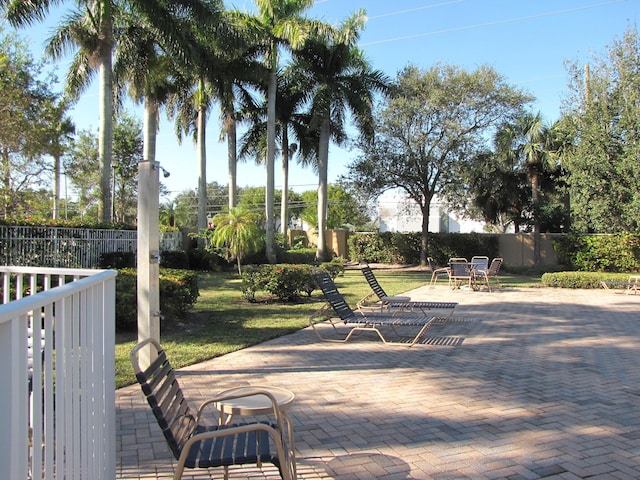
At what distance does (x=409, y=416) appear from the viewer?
464 cm

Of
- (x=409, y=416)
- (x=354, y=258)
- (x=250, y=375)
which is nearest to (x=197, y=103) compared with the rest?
(x=354, y=258)

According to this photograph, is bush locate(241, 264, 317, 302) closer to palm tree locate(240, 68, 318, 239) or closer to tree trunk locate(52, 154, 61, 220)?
palm tree locate(240, 68, 318, 239)

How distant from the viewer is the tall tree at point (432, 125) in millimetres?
23859

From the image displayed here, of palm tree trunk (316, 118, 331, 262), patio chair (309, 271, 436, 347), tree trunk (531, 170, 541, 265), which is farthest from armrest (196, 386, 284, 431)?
tree trunk (531, 170, 541, 265)

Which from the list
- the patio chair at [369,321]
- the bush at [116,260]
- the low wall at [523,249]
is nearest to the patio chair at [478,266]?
the patio chair at [369,321]

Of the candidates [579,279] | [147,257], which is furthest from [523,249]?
[147,257]

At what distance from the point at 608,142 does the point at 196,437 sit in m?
21.1

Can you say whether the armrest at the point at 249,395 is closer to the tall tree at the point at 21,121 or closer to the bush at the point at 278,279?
the bush at the point at 278,279

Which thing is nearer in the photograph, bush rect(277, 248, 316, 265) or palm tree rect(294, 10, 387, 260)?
palm tree rect(294, 10, 387, 260)

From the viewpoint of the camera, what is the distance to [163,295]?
28.1 feet

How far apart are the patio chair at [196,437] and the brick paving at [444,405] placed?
2.31ft

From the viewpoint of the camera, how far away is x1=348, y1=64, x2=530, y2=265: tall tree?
23859mm

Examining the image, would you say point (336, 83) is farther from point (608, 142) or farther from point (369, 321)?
point (369, 321)

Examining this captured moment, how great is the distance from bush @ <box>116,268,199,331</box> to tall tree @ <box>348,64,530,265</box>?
56.8ft
